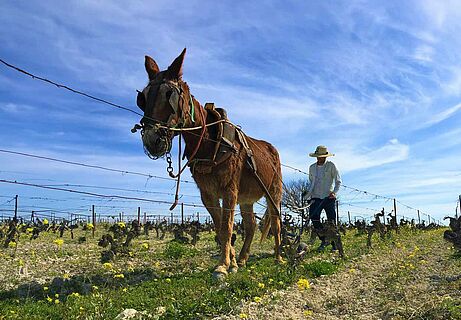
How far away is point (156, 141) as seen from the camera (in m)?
4.66

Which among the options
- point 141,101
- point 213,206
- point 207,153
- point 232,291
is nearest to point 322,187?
point 213,206

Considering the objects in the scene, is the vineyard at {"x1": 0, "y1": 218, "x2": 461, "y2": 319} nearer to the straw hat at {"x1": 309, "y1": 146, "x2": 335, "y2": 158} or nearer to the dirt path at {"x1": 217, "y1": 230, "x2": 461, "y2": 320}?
the dirt path at {"x1": 217, "y1": 230, "x2": 461, "y2": 320}

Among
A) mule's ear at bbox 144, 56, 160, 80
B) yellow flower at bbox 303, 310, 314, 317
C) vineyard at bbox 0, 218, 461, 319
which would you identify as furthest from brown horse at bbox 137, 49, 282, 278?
yellow flower at bbox 303, 310, 314, 317

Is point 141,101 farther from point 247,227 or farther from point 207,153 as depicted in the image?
point 247,227

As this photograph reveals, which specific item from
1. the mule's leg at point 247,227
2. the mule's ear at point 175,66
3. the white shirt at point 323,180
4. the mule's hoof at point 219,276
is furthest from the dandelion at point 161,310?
the white shirt at point 323,180

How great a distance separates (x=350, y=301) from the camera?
4.21m

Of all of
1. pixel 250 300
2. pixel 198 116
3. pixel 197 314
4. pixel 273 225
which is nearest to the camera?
pixel 197 314

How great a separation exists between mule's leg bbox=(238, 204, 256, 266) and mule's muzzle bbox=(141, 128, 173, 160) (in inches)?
106

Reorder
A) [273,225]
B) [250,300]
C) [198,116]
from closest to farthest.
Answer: [250,300], [198,116], [273,225]

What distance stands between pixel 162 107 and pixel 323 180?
5044 millimetres

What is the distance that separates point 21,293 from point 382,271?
15.4 ft

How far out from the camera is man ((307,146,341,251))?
347 inches

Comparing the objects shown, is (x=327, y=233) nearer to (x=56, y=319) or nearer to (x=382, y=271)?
(x=382, y=271)

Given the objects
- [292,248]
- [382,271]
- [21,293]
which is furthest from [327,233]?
[21,293]
